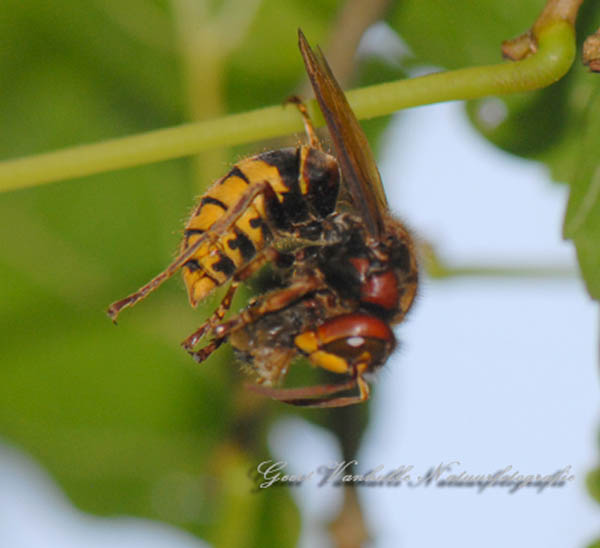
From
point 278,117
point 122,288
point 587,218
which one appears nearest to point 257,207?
point 278,117

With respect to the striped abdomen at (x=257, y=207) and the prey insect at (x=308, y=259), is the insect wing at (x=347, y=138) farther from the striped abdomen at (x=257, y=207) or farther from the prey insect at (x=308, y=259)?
the striped abdomen at (x=257, y=207)

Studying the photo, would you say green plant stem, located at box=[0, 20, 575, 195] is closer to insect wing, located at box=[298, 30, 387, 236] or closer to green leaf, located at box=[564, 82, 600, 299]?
insect wing, located at box=[298, 30, 387, 236]

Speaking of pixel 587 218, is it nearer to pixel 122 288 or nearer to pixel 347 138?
pixel 347 138

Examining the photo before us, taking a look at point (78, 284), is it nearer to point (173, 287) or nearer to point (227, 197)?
point (173, 287)

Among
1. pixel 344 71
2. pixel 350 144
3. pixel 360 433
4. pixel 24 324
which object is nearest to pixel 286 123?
pixel 350 144

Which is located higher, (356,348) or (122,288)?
(122,288)
